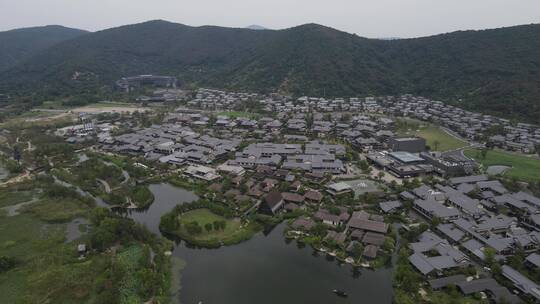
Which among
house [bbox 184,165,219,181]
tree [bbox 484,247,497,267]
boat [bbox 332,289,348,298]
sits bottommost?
boat [bbox 332,289,348,298]

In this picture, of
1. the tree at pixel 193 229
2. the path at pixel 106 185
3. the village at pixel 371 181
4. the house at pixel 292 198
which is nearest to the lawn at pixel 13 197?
the path at pixel 106 185

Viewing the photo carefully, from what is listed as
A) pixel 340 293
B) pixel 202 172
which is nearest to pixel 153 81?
pixel 202 172

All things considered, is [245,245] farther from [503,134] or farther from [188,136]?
[503,134]

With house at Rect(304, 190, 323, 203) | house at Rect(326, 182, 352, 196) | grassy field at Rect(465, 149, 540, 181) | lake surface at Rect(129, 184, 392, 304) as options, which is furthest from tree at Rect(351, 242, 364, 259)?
grassy field at Rect(465, 149, 540, 181)

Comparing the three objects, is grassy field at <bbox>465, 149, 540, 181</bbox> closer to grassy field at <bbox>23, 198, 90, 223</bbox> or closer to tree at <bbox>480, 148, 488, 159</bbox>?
tree at <bbox>480, 148, 488, 159</bbox>

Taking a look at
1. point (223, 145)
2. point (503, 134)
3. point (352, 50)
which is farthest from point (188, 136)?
point (352, 50)

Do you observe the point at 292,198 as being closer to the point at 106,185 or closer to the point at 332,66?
the point at 106,185

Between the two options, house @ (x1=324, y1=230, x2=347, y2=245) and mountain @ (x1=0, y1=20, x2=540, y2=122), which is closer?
house @ (x1=324, y1=230, x2=347, y2=245)
